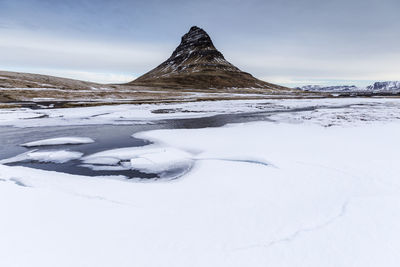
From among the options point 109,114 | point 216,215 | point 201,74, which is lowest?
point 216,215

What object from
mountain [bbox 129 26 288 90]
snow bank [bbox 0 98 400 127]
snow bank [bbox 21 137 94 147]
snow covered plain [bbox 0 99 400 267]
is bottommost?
snow covered plain [bbox 0 99 400 267]

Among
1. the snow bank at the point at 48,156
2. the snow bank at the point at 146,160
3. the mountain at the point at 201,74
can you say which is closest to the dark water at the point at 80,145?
the snow bank at the point at 146,160

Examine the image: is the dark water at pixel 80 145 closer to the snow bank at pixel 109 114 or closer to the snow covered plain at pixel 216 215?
the snow covered plain at pixel 216 215

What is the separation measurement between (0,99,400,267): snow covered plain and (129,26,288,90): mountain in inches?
4049

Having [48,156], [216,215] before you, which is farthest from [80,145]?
[216,215]

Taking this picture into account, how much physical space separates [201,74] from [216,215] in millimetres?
145121

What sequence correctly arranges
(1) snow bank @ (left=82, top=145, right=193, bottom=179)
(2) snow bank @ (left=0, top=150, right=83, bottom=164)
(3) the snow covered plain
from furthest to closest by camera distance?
(2) snow bank @ (left=0, top=150, right=83, bottom=164)
(1) snow bank @ (left=82, top=145, right=193, bottom=179)
(3) the snow covered plain

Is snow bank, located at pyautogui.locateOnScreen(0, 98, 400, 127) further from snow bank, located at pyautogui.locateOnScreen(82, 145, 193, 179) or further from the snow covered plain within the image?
the snow covered plain

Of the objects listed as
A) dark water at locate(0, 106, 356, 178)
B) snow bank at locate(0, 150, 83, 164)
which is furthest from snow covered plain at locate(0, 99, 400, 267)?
snow bank at locate(0, 150, 83, 164)

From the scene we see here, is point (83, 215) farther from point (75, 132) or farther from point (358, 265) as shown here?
point (75, 132)

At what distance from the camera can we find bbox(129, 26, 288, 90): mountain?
13084 centimetres

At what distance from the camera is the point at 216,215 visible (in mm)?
5527

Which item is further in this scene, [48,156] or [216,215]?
[48,156]

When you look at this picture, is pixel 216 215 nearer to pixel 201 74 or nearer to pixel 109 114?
pixel 109 114
